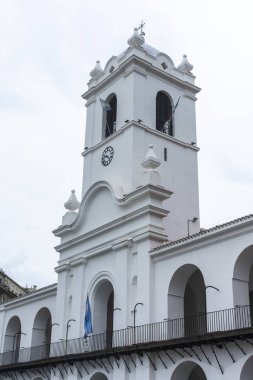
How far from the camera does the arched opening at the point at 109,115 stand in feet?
101

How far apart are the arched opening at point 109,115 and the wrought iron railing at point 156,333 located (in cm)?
1056

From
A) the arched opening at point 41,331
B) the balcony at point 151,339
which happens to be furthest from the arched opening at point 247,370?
the arched opening at point 41,331

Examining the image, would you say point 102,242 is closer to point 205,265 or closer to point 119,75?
point 205,265

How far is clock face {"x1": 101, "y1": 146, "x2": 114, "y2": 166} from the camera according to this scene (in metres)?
29.5

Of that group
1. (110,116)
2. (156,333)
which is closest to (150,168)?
(110,116)

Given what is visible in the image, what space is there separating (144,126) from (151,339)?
10756 millimetres

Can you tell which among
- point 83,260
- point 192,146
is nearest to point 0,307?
point 83,260

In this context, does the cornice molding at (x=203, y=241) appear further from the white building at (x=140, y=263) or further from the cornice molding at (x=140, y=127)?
the cornice molding at (x=140, y=127)

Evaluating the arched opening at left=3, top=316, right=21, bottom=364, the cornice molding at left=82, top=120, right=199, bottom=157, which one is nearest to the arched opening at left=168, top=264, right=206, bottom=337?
the cornice molding at left=82, top=120, right=199, bottom=157

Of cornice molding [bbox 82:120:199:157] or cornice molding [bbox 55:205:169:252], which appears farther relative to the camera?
cornice molding [bbox 82:120:199:157]

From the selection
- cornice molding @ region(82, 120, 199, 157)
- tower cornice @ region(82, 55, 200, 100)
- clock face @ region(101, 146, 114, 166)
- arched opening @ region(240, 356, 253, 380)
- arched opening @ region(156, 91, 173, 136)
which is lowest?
arched opening @ region(240, 356, 253, 380)

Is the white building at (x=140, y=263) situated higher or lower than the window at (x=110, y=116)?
lower

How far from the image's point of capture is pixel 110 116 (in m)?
31.3

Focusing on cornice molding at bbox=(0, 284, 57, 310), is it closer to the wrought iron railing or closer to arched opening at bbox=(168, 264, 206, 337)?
the wrought iron railing
